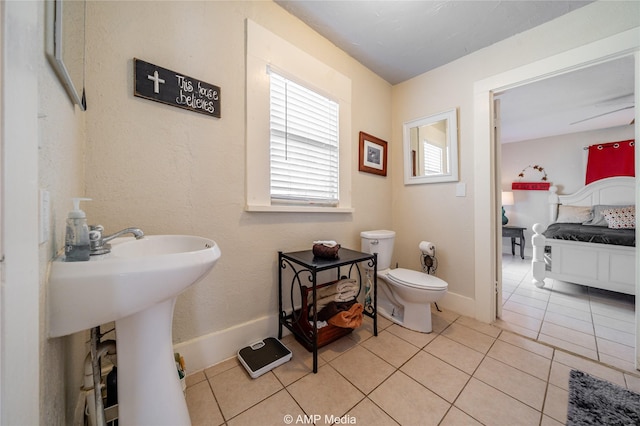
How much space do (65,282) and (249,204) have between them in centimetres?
92

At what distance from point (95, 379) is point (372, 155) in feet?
7.52

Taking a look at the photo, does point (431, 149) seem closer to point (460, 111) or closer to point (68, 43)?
point (460, 111)

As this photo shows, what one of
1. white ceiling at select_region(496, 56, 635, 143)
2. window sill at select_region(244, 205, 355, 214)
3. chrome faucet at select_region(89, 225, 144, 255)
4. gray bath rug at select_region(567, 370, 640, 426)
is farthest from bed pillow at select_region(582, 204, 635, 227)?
chrome faucet at select_region(89, 225, 144, 255)

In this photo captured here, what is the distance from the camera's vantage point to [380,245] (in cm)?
198

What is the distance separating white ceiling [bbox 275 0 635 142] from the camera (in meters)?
1.52

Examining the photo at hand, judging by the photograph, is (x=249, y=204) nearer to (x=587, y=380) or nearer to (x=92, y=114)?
(x=92, y=114)

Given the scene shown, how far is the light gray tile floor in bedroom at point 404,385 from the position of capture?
3.40ft

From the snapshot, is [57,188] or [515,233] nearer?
[57,188]

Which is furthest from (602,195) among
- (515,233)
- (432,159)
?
(432,159)

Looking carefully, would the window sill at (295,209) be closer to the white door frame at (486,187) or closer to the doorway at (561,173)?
the white door frame at (486,187)

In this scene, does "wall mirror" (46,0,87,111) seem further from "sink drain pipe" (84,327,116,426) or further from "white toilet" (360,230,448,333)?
"white toilet" (360,230,448,333)

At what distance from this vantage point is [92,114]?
100 centimetres

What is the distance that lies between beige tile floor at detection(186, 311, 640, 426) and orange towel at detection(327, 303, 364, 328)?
0.54 feet

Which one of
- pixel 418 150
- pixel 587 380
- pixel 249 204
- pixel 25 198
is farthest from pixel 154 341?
pixel 418 150
